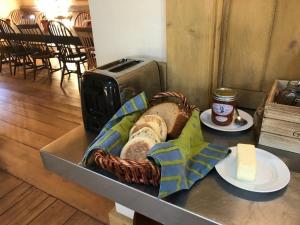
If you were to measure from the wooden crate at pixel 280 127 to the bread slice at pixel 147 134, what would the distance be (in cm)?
28

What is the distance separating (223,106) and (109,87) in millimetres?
328

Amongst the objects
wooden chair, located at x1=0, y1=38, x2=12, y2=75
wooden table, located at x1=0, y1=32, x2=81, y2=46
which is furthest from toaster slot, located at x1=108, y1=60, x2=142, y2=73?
wooden chair, located at x1=0, y1=38, x2=12, y2=75

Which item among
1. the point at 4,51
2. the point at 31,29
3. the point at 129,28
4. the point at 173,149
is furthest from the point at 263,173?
the point at 4,51

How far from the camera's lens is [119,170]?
0.58m

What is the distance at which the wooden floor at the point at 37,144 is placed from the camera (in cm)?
150

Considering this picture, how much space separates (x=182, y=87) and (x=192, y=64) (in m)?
0.09

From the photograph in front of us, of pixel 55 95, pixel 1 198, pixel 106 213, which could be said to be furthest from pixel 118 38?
pixel 55 95

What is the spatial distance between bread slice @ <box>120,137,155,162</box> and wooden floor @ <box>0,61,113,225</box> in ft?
3.10

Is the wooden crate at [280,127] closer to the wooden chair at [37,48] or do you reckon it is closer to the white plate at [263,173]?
the white plate at [263,173]

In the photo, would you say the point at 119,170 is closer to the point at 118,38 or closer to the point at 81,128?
the point at 81,128

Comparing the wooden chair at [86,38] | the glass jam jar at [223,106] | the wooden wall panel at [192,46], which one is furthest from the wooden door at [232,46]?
the wooden chair at [86,38]

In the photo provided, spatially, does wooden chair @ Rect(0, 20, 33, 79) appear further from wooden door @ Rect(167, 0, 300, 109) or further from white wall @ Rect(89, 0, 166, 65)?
wooden door @ Rect(167, 0, 300, 109)

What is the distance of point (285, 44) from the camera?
79 cm

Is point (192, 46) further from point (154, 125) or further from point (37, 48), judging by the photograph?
point (37, 48)
